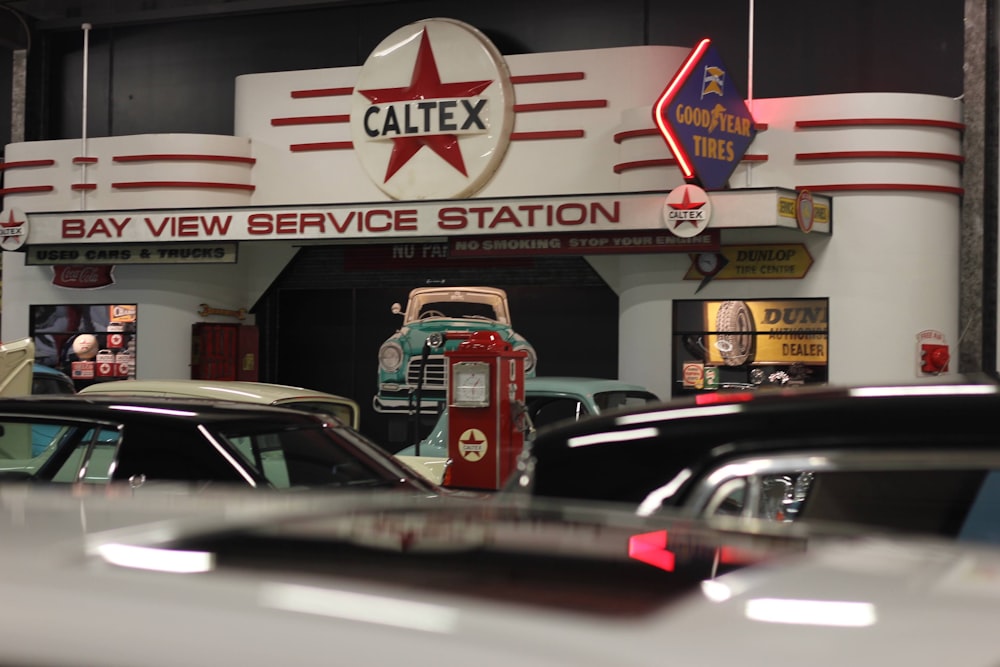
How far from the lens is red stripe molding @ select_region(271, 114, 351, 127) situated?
18.4 m

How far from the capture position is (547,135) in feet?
56.6

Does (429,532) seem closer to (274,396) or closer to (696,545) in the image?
(696,545)

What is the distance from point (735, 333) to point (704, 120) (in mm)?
2708

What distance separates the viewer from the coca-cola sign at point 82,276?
63.1 feet

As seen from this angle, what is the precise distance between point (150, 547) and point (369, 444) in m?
5.80

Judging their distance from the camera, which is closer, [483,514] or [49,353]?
[483,514]

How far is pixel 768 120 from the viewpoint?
15953 mm

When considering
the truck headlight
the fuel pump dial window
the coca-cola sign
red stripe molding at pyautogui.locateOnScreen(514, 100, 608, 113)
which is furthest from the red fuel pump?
the coca-cola sign

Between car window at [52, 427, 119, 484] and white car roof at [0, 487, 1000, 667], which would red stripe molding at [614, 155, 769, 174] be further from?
white car roof at [0, 487, 1000, 667]

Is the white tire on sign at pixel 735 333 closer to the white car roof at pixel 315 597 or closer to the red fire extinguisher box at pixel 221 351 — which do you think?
the red fire extinguisher box at pixel 221 351

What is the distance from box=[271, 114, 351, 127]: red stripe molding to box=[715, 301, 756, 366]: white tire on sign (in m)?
6.26

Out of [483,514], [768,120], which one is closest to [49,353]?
[768,120]

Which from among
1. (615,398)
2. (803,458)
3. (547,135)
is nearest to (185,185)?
(547,135)

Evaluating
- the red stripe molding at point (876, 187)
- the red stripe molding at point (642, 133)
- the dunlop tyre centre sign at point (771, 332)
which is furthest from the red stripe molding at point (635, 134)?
the dunlop tyre centre sign at point (771, 332)
